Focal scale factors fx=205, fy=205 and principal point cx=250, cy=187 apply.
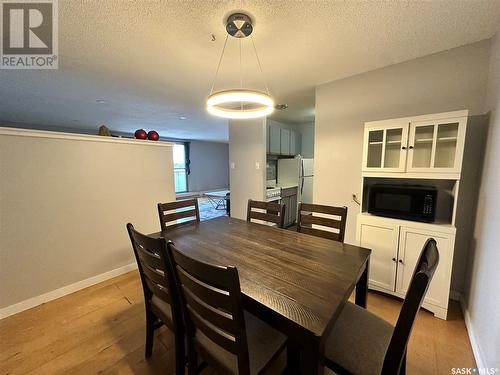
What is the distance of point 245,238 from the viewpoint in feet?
5.41

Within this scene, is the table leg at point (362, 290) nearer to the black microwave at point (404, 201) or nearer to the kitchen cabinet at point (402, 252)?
the kitchen cabinet at point (402, 252)

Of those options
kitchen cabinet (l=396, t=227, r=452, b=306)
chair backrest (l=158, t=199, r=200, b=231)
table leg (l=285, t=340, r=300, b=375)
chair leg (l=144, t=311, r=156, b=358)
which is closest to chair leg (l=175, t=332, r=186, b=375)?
chair leg (l=144, t=311, r=156, b=358)

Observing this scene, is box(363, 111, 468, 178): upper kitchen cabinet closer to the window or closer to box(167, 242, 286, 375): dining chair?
box(167, 242, 286, 375): dining chair

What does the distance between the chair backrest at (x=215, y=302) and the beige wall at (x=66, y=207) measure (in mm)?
1915

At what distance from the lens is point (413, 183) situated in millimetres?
2102

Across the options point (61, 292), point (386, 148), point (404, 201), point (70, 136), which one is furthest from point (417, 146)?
point (61, 292)

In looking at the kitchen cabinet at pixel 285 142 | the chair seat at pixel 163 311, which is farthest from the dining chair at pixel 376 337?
the kitchen cabinet at pixel 285 142

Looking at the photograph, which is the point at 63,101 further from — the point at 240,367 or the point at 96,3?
the point at 240,367

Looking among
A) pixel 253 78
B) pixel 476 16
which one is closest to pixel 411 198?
pixel 476 16

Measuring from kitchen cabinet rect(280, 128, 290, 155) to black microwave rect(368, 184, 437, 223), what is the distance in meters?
2.58

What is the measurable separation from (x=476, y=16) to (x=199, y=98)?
3047mm

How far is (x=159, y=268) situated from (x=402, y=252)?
2044 mm

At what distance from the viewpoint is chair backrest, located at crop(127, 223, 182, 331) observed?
103 cm

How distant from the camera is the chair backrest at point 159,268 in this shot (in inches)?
40.4
